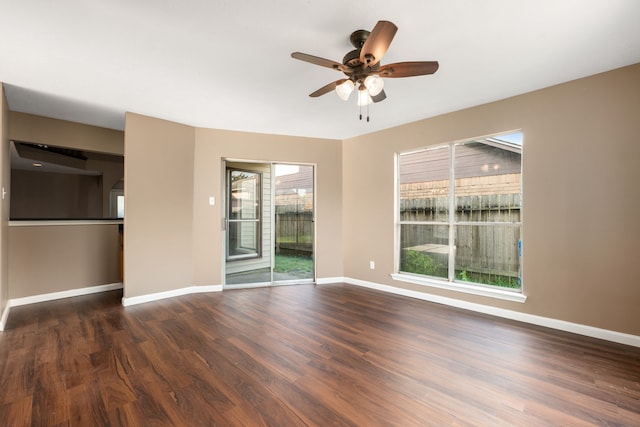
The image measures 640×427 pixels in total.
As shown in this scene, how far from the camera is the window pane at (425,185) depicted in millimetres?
3996

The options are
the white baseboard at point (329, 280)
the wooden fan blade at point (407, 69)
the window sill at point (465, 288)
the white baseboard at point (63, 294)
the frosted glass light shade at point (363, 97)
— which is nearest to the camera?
the wooden fan blade at point (407, 69)

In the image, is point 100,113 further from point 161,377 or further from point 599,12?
point 599,12

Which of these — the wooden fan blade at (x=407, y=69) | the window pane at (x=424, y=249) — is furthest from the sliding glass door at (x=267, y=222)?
the wooden fan blade at (x=407, y=69)

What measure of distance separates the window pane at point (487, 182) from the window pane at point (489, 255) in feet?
0.46

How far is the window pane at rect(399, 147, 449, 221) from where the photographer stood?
13.1 feet

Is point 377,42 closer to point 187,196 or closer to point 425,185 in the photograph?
point 425,185

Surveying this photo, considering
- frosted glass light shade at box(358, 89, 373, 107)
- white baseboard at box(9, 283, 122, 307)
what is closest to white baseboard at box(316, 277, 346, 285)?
white baseboard at box(9, 283, 122, 307)

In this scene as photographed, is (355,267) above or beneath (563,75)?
beneath

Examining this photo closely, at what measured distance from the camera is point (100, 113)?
3.77 m

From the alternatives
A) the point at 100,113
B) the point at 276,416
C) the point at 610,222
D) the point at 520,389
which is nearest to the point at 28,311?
the point at 100,113

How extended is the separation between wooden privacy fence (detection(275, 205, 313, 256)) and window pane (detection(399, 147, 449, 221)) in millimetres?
1601

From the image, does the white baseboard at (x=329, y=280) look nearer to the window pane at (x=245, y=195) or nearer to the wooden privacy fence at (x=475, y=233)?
the wooden privacy fence at (x=475, y=233)

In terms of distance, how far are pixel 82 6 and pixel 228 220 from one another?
318 centimetres

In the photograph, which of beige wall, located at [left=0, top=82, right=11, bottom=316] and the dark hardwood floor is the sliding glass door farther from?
beige wall, located at [left=0, top=82, right=11, bottom=316]
